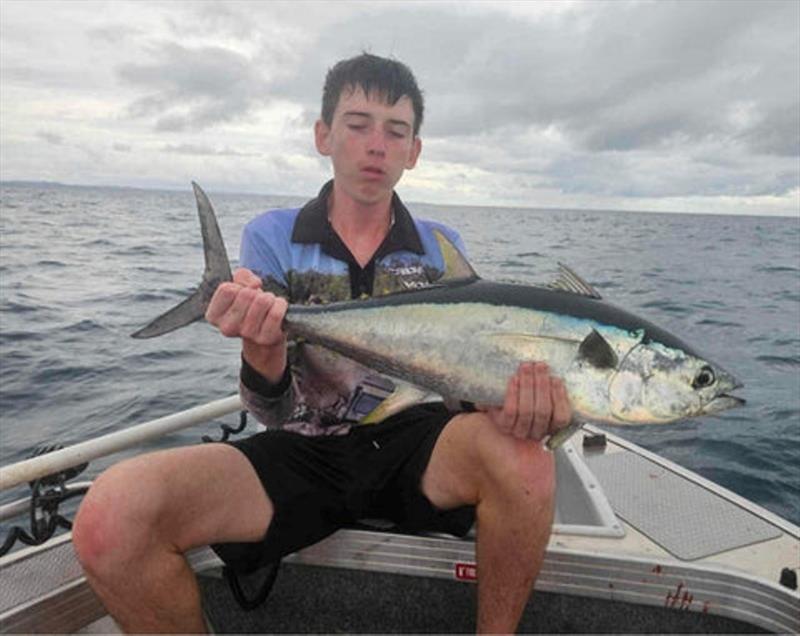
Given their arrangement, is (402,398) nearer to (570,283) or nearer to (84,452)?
(570,283)

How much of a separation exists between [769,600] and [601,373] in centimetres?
136

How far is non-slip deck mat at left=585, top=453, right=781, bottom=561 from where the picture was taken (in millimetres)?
3391

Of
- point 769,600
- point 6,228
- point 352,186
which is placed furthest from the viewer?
point 6,228

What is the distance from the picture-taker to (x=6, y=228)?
3541cm

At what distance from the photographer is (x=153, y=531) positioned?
2.51m

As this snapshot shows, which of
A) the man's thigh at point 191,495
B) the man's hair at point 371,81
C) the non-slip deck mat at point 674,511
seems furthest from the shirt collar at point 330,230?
the non-slip deck mat at point 674,511

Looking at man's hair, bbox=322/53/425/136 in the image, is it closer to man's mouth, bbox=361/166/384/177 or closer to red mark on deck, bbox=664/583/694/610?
man's mouth, bbox=361/166/384/177

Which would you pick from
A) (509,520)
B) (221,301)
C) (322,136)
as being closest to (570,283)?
(509,520)

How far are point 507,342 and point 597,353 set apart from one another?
0.36m

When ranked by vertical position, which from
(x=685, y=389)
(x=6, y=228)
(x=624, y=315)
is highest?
(x=624, y=315)

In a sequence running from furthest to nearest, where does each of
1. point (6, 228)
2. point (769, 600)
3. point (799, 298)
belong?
point (6, 228) → point (799, 298) → point (769, 600)

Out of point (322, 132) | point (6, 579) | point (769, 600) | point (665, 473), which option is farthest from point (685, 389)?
point (6, 579)

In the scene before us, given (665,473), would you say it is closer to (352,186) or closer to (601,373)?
(601,373)

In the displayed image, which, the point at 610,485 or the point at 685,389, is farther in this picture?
the point at 610,485
